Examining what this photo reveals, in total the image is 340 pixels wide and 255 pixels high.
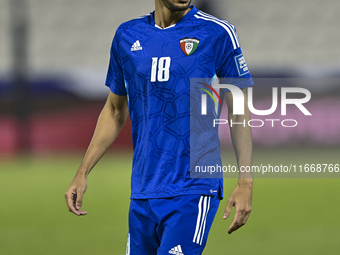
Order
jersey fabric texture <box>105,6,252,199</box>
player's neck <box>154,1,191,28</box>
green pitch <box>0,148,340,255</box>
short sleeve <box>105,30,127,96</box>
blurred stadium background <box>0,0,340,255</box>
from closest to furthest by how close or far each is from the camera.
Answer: jersey fabric texture <box>105,6,252,199</box>
player's neck <box>154,1,191,28</box>
short sleeve <box>105,30,127,96</box>
green pitch <box>0,148,340,255</box>
blurred stadium background <box>0,0,340,255</box>

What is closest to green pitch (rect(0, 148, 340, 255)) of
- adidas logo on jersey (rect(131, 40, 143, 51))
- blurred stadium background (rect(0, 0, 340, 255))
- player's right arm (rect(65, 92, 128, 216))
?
blurred stadium background (rect(0, 0, 340, 255))

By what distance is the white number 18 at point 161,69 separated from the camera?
2.25 m

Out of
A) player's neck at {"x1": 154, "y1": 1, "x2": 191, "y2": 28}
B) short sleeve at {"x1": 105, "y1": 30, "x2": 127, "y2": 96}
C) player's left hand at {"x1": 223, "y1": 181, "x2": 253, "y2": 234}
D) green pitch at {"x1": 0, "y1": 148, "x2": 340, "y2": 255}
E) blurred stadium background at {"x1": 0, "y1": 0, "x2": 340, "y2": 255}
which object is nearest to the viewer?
player's left hand at {"x1": 223, "y1": 181, "x2": 253, "y2": 234}

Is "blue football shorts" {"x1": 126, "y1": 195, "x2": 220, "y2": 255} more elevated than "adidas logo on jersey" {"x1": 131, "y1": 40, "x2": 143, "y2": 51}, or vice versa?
"adidas logo on jersey" {"x1": 131, "y1": 40, "x2": 143, "y2": 51}

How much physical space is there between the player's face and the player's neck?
41 mm

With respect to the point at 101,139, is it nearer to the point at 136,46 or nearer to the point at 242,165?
the point at 136,46

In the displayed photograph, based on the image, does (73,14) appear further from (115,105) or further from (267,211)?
(115,105)

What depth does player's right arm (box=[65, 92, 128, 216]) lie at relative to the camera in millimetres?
2473

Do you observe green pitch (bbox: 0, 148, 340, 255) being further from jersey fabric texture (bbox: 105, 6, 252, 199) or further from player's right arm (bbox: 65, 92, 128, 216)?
jersey fabric texture (bbox: 105, 6, 252, 199)

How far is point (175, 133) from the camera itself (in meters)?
2.23

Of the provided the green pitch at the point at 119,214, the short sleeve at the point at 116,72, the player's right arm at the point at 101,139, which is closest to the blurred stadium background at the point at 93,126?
the green pitch at the point at 119,214

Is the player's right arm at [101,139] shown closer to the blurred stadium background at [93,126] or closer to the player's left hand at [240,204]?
the player's left hand at [240,204]

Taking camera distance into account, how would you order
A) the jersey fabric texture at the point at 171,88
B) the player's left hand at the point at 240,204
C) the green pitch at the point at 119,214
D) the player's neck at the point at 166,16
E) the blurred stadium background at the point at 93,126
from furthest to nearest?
the blurred stadium background at the point at 93,126 → the green pitch at the point at 119,214 → the player's neck at the point at 166,16 → the jersey fabric texture at the point at 171,88 → the player's left hand at the point at 240,204

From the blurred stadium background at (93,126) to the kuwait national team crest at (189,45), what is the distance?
3.02 m
